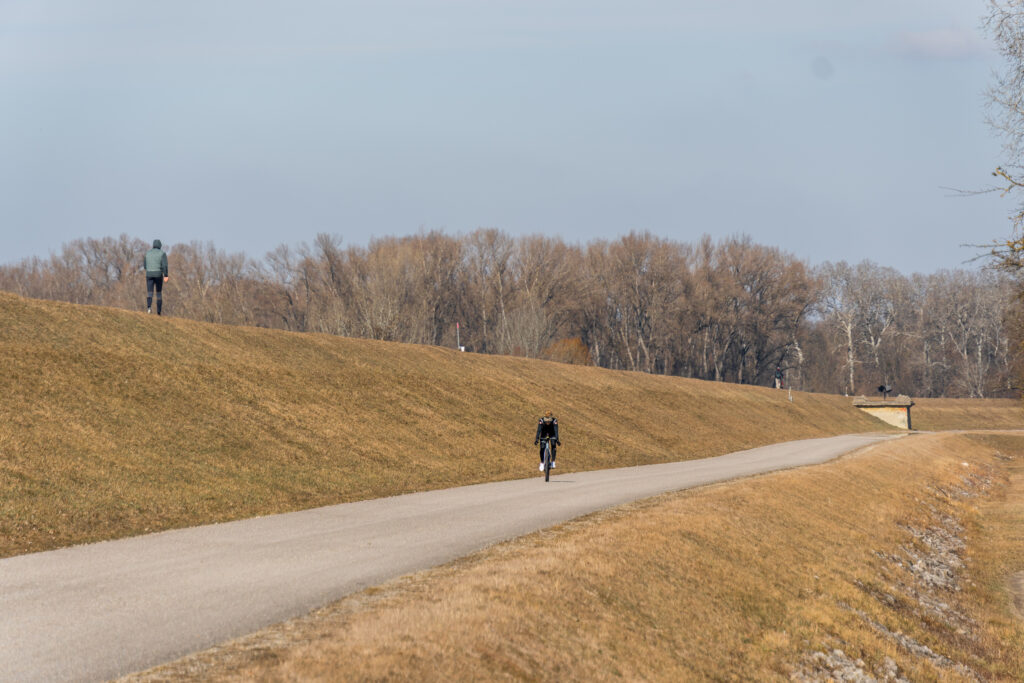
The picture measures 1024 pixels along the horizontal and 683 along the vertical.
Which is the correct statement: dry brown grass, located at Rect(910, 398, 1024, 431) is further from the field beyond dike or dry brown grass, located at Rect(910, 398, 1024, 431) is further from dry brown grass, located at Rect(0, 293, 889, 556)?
the field beyond dike

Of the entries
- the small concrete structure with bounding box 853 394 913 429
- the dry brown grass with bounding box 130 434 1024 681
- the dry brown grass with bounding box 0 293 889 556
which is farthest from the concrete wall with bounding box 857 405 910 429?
the dry brown grass with bounding box 130 434 1024 681

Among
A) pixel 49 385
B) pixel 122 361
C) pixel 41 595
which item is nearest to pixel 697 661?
pixel 41 595

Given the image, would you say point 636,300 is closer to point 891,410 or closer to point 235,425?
point 891,410

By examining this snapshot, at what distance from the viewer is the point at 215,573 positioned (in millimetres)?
11938

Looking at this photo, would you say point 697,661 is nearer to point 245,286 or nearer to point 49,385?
point 49,385

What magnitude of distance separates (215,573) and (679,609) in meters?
6.13

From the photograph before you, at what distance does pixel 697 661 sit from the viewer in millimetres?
11227

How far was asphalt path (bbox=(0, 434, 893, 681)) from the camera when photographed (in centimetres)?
862

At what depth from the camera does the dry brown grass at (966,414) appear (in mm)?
88625

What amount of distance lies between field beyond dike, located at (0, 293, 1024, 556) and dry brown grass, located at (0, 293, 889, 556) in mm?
66

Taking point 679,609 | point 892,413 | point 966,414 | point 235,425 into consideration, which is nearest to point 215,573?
point 679,609

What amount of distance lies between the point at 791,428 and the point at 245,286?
204 feet

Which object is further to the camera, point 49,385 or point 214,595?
point 49,385

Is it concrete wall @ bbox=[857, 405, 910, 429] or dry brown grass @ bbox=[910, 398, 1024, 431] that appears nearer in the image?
concrete wall @ bbox=[857, 405, 910, 429]
